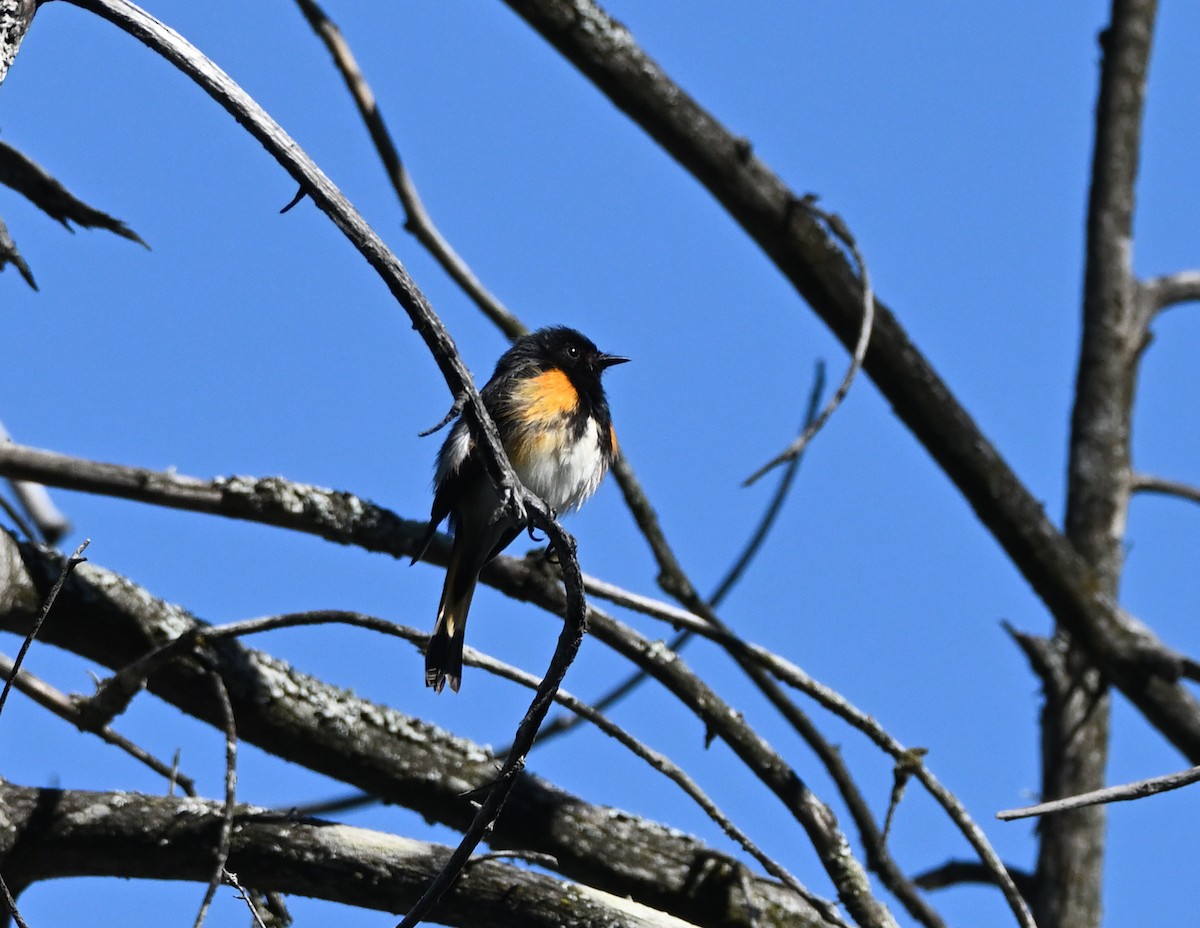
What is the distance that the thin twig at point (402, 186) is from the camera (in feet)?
17.4

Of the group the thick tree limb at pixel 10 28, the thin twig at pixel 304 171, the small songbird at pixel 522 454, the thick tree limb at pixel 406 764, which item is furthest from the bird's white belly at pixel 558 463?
the thick tree limb at pixel 10 28

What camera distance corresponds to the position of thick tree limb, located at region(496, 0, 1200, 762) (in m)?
5.00

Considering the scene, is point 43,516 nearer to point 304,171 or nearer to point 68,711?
point 68,711

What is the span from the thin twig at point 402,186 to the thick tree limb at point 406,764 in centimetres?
189

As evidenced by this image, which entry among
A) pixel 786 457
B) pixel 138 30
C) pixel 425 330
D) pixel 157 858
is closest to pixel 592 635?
pixel 786 457

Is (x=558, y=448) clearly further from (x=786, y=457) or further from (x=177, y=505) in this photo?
(x=177, y=505)

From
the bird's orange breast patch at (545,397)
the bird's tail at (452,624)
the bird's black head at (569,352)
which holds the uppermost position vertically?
the bird's black head at (569,352)

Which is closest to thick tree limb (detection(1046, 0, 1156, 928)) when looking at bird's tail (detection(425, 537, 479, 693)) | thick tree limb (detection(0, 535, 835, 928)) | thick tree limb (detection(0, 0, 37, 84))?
thick tree limb (detection(0, 535, 835, 928))

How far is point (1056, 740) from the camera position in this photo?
5816mm

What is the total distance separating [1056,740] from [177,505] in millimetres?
3642

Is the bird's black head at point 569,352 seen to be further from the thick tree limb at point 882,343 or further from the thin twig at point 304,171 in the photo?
the thin twig at point 304,171

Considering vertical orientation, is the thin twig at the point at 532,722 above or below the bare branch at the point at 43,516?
below

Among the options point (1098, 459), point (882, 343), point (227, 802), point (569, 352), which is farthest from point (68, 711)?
Result: point (1098, 459)

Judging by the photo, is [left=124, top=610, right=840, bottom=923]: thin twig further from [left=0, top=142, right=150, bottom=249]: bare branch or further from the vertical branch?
the vertical branch
